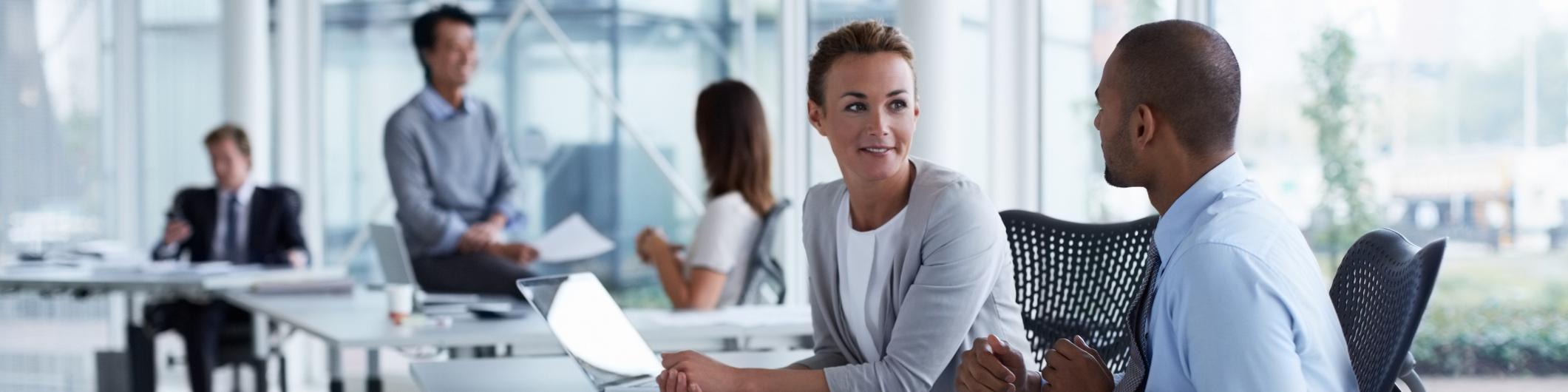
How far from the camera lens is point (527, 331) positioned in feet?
8.26

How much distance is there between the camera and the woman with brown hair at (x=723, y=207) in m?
2.87

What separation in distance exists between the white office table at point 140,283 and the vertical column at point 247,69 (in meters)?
1.52

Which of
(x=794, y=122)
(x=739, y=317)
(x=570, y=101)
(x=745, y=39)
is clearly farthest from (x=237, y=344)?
(x=745, y=39)

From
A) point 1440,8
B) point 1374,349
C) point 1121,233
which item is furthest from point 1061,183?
point 1374,349

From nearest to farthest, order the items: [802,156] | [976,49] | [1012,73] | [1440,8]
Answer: [1012,73]
[976,49]
[802,156]
[1440,8]

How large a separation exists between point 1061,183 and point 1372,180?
2.36 meters

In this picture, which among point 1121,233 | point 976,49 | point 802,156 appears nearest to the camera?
point 1121,233

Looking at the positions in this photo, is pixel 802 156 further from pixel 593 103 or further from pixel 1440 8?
pixel 1440 8

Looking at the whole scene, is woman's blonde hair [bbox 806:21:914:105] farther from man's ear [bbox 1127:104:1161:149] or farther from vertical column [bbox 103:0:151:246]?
vertical column [bbox 103:0:151:246]

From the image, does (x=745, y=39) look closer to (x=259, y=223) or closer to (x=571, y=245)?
(x=259, y=223)

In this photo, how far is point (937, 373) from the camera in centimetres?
159

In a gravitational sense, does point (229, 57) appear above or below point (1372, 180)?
above

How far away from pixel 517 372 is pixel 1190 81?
1.20m

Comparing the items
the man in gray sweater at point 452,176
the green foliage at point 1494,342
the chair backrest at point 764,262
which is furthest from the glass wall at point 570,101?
the green foliage at point 1494,342
